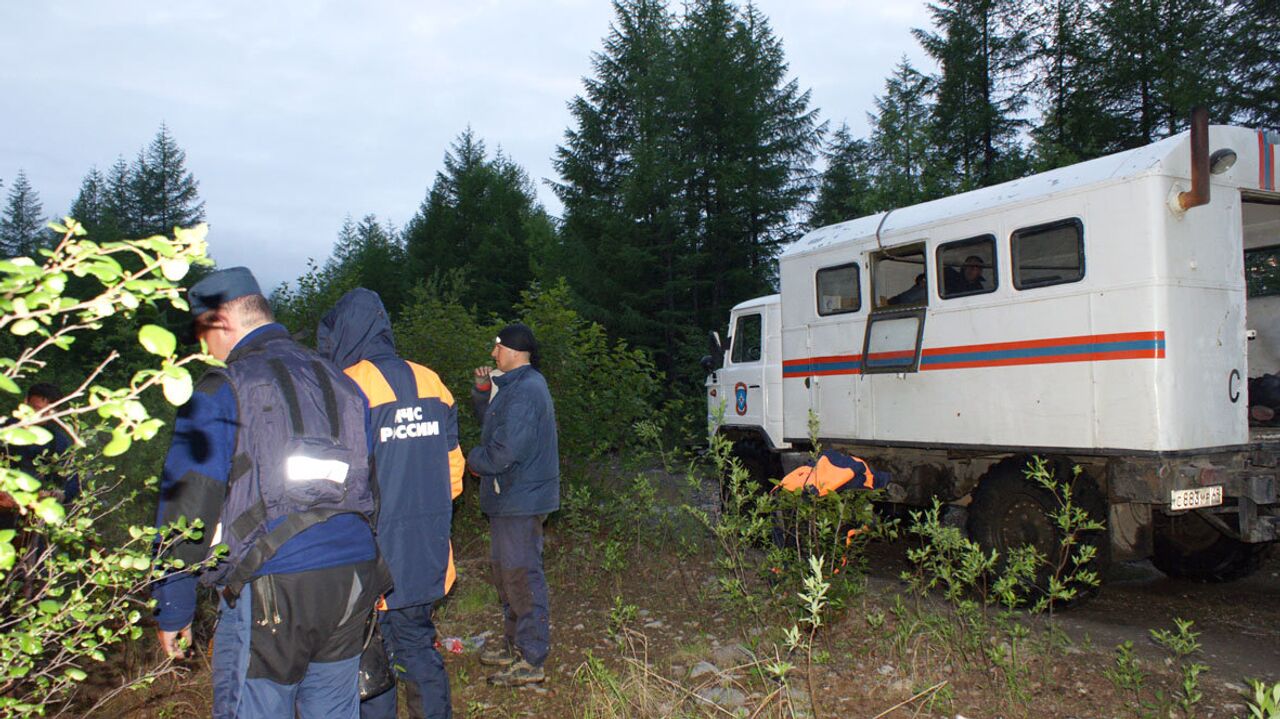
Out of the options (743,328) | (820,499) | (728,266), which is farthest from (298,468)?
(728,266)

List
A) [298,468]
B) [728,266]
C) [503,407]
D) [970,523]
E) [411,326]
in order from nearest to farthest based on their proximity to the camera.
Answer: [298,468]
[503,407]
[970,523]
[411,326]
[728,266]

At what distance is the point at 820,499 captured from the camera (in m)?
4.93

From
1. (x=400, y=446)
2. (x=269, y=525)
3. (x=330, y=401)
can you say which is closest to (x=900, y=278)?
(x=400, y=446)

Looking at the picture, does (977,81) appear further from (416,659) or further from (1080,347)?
(416,659)

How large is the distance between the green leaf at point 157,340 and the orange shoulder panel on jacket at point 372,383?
2.39 m

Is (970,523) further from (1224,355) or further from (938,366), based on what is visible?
(1224,355)

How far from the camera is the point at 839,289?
7.98 metres

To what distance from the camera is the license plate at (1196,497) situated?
556 cm

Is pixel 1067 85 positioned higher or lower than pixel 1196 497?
higher

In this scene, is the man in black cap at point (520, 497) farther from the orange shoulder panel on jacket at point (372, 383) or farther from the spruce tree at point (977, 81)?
the spruce tree at point (977, 81)

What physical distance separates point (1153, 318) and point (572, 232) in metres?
19.5

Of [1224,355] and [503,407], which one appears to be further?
[1224,355]

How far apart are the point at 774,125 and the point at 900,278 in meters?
16.2

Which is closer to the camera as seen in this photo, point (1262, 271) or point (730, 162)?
point (1262, 271)
